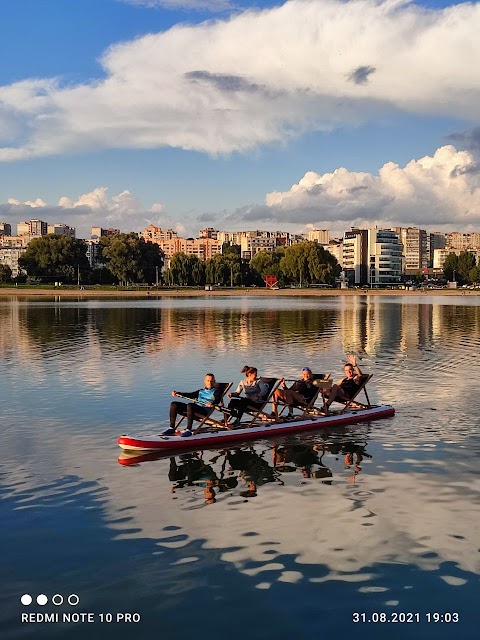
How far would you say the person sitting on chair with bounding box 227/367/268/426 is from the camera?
20594 mm

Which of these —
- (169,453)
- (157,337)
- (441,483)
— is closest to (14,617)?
(169,453)

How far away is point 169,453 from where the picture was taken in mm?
18891

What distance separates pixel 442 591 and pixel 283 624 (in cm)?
274

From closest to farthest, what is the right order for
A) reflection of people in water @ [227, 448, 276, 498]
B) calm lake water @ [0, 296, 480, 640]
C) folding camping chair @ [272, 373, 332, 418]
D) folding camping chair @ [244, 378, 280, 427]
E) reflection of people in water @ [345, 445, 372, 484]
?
calm lake water @ [0, 296, 480, 640], reflection of people in water @ [227, 448, 276, 498], reflection of people in water @ [345, 445, 372, 484], folding camping chair @ [244, 378, 280, 427], folding camping chair @ [272, 373, 332, 418]

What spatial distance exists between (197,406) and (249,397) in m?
1.95

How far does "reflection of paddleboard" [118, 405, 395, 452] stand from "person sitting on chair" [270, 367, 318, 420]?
59 centimetres

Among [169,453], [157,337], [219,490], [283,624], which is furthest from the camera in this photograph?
[157,337]

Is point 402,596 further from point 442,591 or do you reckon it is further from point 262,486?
point 262,486

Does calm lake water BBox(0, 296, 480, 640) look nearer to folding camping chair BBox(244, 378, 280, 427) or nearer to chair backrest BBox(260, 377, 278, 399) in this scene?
folding camping chair BBox(244, 378, 280, 427)

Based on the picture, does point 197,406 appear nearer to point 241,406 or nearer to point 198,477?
point 241,406

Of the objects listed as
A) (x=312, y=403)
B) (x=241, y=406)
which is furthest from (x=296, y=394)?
(x=241, y=406)

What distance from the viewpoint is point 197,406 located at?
64.8 ft

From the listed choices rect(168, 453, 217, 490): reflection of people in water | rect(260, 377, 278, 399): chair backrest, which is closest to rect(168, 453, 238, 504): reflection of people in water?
rect(168, 453, 217, 490): reflection of people in water

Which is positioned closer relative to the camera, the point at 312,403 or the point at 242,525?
the point at 242,525
